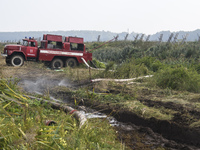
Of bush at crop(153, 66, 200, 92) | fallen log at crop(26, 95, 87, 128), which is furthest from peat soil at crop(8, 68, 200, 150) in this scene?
bush at crop(153, 66, 200, 92)

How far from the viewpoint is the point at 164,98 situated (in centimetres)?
800

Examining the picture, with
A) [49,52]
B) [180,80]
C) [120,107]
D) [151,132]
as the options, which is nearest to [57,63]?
[49,52]

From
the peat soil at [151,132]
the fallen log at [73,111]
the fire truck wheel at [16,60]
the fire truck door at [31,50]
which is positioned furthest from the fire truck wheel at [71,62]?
the fallen log at [73,111]

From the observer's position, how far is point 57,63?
15625 millimetres

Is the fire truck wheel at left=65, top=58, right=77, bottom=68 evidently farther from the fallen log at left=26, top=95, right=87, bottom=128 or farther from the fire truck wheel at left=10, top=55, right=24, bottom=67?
the fallen log at left=26, top=95, right=87, bottom=128

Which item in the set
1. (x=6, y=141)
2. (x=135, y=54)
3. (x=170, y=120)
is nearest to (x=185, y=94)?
(x=170, y=120)

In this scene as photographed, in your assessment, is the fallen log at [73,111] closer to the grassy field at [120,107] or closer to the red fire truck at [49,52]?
the grassy field at [120,107]

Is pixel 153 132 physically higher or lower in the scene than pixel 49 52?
lower

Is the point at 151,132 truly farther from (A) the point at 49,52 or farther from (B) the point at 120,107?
(A) the point at 49,52

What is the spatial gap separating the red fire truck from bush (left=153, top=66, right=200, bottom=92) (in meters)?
7.59

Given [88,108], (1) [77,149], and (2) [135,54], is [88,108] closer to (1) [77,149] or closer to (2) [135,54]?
(1) [77,149]

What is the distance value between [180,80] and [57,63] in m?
8.99

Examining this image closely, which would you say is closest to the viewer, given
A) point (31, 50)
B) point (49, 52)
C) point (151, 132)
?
point (151, 132)

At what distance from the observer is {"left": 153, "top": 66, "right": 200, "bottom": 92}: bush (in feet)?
30.2
